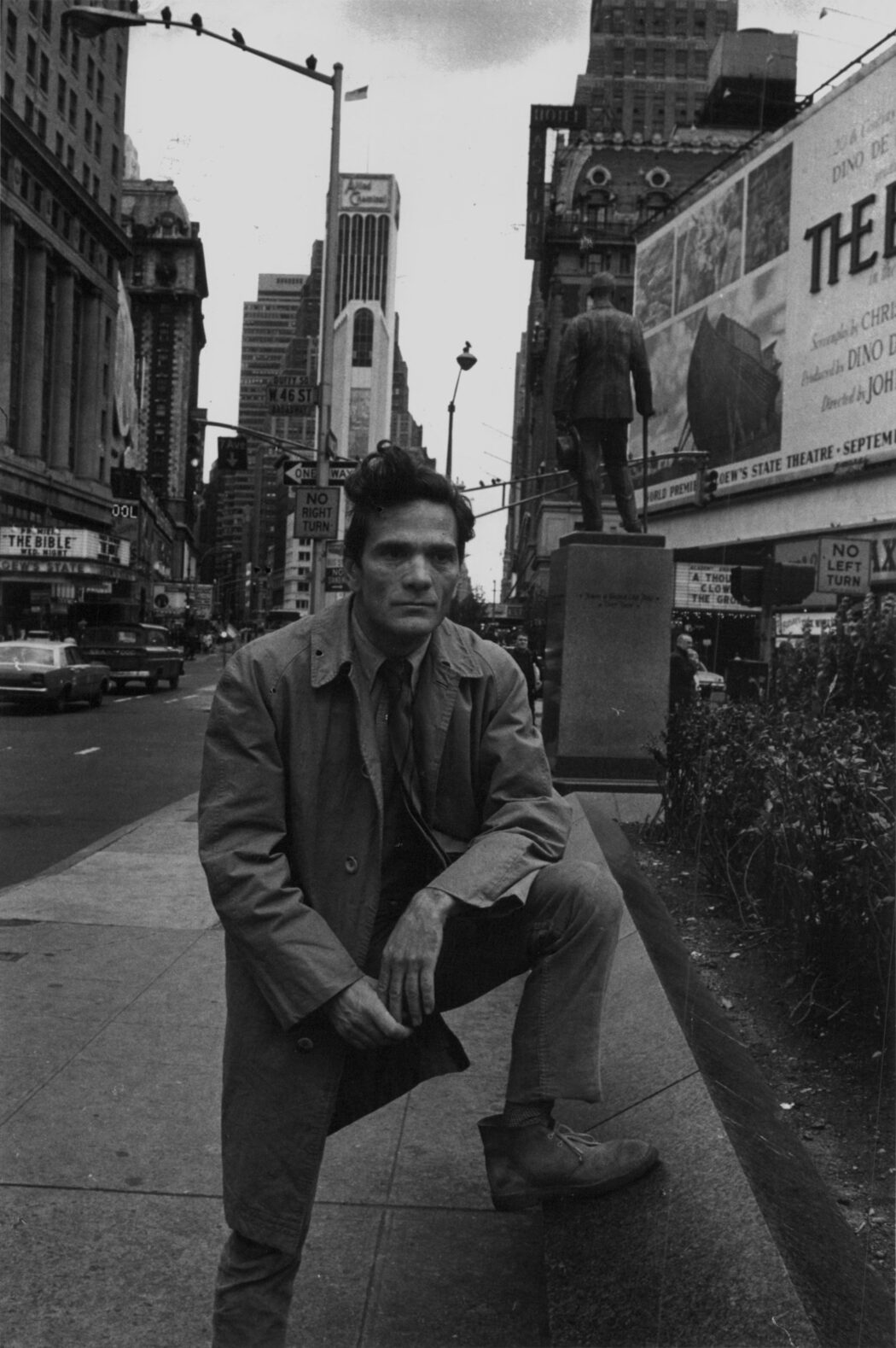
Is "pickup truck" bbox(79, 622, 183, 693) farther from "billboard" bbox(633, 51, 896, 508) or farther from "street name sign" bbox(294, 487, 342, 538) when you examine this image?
"billboard" bbox(633, 51, 896, 508)

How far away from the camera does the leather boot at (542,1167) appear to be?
2709mm

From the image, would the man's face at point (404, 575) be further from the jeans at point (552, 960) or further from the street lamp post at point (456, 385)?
the street lamp post at point (456, 385)

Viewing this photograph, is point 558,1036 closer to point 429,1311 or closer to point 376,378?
point 429,1311

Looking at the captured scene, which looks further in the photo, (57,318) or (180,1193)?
(57,318)

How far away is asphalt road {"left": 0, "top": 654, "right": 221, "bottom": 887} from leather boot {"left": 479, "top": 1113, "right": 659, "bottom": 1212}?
6047 mm

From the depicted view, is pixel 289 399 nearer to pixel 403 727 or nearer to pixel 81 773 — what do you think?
pixel 81 773

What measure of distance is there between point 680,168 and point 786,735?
94800 millimetres

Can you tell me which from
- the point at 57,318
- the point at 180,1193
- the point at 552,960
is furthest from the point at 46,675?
the point at 57,318

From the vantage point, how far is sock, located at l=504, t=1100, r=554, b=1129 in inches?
105

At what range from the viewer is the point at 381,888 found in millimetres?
2602

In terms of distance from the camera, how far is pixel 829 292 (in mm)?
38219

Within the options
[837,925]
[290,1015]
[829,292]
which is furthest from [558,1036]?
[829,292]

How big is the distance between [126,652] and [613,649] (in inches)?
985

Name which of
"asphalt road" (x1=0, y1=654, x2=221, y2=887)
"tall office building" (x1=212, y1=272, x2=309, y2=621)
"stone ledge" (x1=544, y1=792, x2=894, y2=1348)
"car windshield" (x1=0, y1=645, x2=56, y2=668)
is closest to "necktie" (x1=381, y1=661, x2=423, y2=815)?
"stone ledge" (x1=544, y1=792, x2=894, y2=1348)
